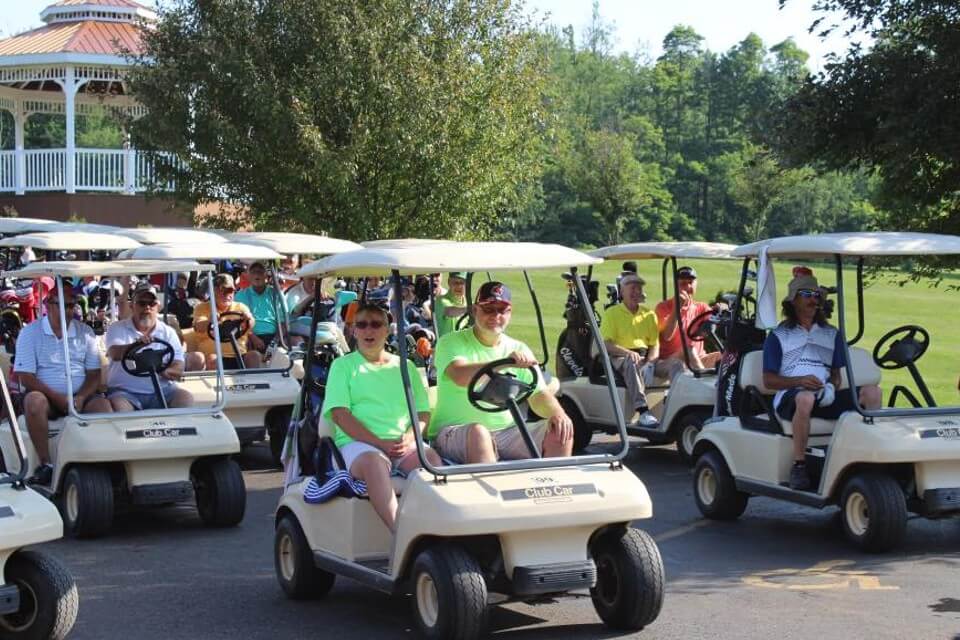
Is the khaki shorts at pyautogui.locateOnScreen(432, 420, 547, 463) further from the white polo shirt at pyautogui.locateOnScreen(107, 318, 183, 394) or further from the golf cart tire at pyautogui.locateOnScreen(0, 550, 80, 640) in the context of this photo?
the white polo shirt at pyautogui.locateOnScreen(107, 318, 183, 394)

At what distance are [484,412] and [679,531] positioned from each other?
2524mm

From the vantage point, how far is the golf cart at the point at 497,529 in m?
6.07

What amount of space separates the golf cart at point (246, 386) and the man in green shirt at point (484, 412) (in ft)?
Answer: 13.3

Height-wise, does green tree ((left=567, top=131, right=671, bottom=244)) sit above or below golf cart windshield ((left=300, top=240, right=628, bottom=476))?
above

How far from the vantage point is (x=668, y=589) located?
7.43 m

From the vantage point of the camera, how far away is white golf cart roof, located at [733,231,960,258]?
835 cm

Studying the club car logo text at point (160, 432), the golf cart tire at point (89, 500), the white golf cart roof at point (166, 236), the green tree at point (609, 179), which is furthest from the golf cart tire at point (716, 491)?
the green tree at point (609, 179)

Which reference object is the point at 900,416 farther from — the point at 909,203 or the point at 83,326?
the point at 909,203

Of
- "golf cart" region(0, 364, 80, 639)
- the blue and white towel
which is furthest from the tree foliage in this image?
"golf cart" region(0, 364, 80, 639)

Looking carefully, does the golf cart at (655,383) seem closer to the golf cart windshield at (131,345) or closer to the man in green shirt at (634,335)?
the man in green shirt at (634,335)

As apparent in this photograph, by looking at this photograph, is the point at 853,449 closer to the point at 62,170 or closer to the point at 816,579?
the point at 816,579

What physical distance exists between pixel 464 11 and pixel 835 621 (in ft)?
44.2

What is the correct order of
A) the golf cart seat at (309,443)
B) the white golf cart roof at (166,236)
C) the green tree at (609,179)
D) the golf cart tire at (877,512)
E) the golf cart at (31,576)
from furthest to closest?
the green tree at (609,179), the white golf cart roof at (166,236), the golf cart tire at (877,512), the golf cart seat at (309,443), the golf cart at (31,576)

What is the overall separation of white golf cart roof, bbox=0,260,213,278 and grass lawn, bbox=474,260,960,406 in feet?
22.7
